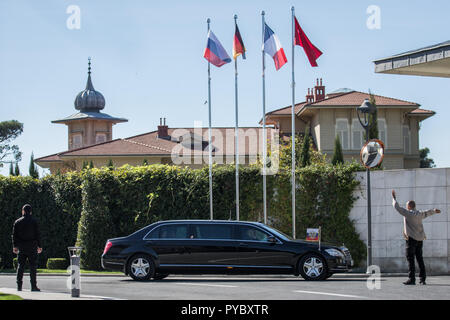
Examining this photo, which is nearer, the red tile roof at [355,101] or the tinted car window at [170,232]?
the tinted car window at [170,232]

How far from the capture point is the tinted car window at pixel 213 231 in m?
19.4

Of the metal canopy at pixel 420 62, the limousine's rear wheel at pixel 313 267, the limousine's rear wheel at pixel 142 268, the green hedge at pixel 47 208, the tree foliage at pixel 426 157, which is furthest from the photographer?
the tree foliage at pixel 426 157

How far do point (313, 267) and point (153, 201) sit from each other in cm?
856

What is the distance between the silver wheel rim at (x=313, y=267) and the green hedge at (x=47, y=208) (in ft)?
38.1

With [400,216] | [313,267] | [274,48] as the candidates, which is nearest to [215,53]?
[274,48]

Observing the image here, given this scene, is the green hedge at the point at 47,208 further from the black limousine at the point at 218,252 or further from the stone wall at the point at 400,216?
the stone wall at the point at 400,216

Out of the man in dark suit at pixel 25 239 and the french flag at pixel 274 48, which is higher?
the french flag at pixel 274 48

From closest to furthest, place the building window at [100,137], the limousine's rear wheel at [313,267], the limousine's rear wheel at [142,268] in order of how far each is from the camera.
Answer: the limousine's rear wheel at [313,267] → the limousine's rear wheel at [142,268] → the building window at [100,137]

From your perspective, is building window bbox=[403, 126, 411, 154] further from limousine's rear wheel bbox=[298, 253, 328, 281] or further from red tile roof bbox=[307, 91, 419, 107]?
limousine's rear wheel bbox=[298, 253, 328, 281]

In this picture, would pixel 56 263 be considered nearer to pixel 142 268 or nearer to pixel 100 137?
pixel 142 268

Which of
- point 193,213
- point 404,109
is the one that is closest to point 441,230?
point 193,213

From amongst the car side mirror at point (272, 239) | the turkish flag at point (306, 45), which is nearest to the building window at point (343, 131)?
the turkish flag at point (306, 45)

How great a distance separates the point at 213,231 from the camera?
64.0 feet

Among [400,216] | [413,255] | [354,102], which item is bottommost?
[413,255]
